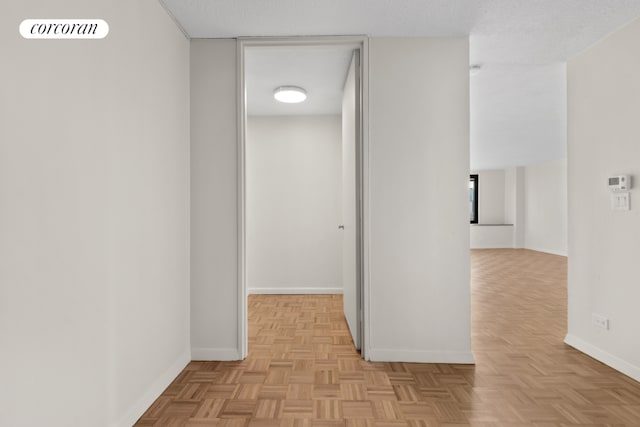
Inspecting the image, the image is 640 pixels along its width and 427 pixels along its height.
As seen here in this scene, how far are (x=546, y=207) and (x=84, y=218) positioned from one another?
11.5 metres

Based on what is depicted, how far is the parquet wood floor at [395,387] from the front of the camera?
7.19 ft

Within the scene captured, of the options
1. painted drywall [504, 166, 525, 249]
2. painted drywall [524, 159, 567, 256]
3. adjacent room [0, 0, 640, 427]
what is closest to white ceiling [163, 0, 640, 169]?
adjacent room [0, 0, 640, 427]

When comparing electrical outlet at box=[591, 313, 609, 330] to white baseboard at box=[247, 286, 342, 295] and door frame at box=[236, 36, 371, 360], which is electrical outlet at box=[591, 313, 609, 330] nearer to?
door frame at box=[236, 36, 371, 360]

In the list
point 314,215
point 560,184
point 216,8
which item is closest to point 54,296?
point 216,8

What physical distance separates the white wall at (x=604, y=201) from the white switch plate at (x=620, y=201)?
3cm

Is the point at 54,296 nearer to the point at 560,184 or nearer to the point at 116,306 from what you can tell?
the point at 116,306

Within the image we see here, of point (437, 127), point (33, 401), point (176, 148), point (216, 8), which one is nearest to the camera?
point (33, 401)

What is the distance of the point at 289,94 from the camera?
14.2ft

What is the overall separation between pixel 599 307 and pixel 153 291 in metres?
3.26

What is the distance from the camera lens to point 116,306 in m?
1.94

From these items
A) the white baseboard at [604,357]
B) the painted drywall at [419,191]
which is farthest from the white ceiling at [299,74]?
the white baseboard at [604,357]

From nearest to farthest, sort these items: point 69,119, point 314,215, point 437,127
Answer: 1. point 69,119
2. point 437,127
3. point 314,215

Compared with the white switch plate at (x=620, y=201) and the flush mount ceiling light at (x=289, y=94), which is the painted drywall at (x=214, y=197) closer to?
the flush mount ceiling light at (x=289, y=94)

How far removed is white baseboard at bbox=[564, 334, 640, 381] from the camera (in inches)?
107
